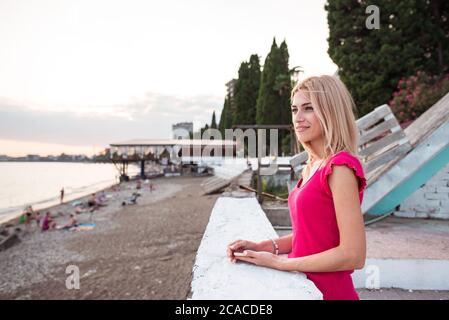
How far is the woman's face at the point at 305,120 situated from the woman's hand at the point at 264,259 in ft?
2.24

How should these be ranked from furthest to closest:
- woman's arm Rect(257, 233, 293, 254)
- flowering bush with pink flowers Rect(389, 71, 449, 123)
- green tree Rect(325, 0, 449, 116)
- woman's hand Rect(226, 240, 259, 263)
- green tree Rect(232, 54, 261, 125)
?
1. green tree Rect(232, 54, 261, 125)
2. green tree Rect(325, 0, 449, 116)
3. flowering bush with pink flowers Rect(389, 71, 449, 123)
4. woman's arm Rect(257, 233, 293, 254)
5. woman's hand Rect(226, 240, 259, 263)

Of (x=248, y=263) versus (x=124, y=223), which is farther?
(x=124, y=223)

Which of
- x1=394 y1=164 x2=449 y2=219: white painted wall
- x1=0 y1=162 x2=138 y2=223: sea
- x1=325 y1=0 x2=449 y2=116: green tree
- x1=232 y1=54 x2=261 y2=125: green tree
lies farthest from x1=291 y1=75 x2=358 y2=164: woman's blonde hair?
x1=232 y1=54 x2=261 y2=125: green tree

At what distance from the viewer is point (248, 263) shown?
164cm

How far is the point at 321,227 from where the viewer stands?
1.37 metres

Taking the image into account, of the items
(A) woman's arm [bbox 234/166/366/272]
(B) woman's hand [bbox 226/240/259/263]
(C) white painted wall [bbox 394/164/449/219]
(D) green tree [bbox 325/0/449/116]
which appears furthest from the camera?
(D) green tree [bbox 325/0/449/116]

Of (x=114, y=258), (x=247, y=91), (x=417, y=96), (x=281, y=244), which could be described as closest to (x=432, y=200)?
(x=281, y=244)

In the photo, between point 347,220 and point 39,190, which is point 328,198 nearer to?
point 347,220

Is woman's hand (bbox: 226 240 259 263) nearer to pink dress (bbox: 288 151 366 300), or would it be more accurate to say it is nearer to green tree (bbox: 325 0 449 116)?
pink dress (bbox: 288 151 366 300)

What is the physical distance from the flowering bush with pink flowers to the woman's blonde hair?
39.8ft

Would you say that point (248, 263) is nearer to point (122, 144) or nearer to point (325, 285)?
point (325, 285)

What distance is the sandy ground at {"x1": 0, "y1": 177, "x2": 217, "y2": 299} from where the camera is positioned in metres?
7.64
